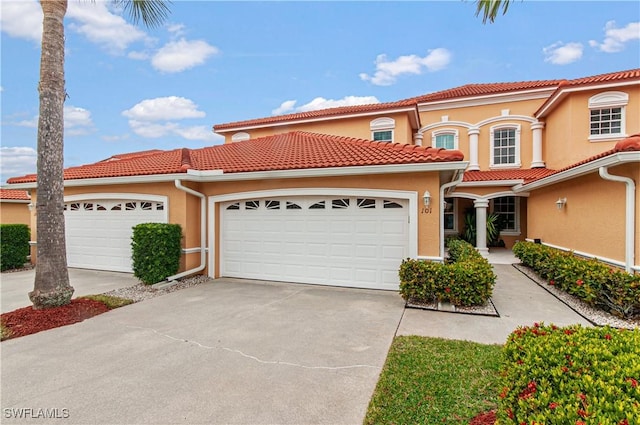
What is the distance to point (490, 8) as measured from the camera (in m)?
6.61

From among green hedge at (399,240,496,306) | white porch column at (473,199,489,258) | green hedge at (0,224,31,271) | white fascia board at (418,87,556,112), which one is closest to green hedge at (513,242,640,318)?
green hedge at (399,240,496,306)

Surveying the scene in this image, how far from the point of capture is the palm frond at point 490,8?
6547mm

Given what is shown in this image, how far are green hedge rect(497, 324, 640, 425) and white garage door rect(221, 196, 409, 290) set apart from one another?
15.3ft

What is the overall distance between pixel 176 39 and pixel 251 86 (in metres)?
5.83

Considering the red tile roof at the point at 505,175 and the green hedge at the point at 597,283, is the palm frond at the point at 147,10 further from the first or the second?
the red tile roof at the point at 505,175

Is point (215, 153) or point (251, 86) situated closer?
point (215, 153)

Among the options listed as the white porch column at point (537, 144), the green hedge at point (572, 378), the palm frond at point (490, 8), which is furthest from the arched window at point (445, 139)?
the green hedge at point (572, 378)

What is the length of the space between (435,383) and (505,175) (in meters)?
13.6

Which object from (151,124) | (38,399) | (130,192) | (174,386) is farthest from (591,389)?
(151,124)

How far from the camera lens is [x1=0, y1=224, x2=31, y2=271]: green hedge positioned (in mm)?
10703

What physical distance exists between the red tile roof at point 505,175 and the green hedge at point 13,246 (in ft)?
59.4

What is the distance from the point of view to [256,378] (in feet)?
12.1

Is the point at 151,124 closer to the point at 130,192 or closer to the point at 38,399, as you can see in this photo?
the point at 130,192

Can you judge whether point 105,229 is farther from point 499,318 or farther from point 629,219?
point 629,219
